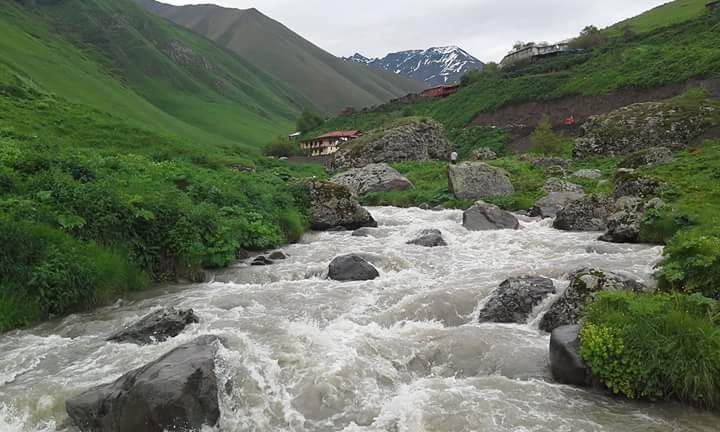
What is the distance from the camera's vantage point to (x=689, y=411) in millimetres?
8102

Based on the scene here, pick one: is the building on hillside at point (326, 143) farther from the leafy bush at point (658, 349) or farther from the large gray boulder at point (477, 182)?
the leafy bush at point (658, 349)

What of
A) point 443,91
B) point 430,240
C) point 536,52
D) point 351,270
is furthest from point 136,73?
point 351,270

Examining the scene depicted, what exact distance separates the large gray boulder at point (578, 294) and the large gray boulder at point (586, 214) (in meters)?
12.0

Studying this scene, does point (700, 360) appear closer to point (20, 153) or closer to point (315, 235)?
point (315, 235)

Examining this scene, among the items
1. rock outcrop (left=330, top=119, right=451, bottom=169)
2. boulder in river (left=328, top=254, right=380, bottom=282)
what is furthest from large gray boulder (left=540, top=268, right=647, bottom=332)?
rock outcrop (left=330, top=119, right=451, bottom=169)

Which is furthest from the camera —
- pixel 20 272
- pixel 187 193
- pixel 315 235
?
pixel 315 235

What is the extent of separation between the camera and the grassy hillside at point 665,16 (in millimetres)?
124244

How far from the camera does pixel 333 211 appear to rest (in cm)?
2688

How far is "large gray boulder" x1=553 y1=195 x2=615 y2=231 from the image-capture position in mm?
23156

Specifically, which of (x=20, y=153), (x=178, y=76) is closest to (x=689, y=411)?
(x=20, y=153)

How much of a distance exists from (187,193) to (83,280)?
8532 millimetres

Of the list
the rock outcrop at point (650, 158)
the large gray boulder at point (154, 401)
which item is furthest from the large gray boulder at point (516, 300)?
the rock outcrop at point (650, 158)

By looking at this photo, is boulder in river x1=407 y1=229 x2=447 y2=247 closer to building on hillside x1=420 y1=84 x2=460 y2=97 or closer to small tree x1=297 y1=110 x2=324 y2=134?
building on hillside x1=420 y1=84 x2=460 y2=97

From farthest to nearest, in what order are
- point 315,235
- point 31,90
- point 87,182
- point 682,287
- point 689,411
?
point 31,90 → point 315,235 → point 87,182 → point 682,287 → point 689,411
